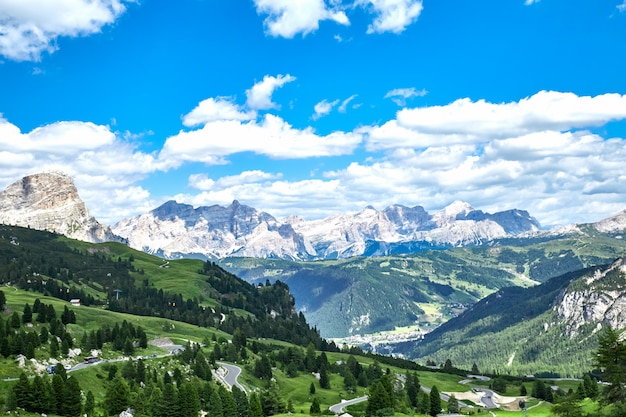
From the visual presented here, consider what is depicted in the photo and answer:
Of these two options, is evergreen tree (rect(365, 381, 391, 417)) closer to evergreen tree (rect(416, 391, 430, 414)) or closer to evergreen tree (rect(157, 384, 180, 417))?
evergreen tree (rect(416, 391, 430, 414))

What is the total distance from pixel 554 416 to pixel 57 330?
13956cm

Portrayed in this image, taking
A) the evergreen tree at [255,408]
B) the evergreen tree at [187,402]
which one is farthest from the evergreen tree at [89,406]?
the evergreen tree at [255,408]

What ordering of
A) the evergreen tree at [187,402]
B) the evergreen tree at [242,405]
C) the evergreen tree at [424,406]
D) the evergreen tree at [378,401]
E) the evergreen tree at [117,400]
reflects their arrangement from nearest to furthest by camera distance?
the evergreen tree at [117,400] < the evergreen tree at [187,402] < the evergreen tree at [378,401] < the evergreen tree at [242,405] < the evergreen tree at [424,406]

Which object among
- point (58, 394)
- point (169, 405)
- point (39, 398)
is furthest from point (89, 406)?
point (169, 405)

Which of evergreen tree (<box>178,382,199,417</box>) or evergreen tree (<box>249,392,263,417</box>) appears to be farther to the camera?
evergreen tree (<box>249,392,263,417</box>)

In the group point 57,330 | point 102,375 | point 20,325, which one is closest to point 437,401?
point 102,375

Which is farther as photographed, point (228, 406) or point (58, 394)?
point (228, 406)

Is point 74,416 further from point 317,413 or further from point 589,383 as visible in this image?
point 589,383

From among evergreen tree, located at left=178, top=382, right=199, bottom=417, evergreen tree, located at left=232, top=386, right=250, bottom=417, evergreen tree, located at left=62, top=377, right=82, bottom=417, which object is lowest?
evergreen tree, located at left=232, top=386, right=250, bottom=417

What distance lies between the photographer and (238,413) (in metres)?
150

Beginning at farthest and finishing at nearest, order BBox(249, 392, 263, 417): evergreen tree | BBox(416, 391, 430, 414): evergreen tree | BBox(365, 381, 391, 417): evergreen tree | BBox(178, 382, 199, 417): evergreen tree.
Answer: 1. BBox(416, 391, 430, 414): evergreen tree
2. BBox(365, 381, 391, 417): evergreen tree
3. BBox(249, 392, 263, 417): evergreen tree
4. BBox(178, 382, 199, 417): evergreen tree

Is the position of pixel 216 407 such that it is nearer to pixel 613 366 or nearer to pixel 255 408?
pixel 255 408

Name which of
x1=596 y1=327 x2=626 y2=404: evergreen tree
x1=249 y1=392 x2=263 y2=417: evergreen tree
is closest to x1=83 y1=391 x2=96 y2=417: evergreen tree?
x1=249 y1=392 x2=263 y2=417: evergreen tree

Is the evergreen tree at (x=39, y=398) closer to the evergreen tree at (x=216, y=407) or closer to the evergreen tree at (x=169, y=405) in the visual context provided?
the evergreen tree at (x=169, y=405)
